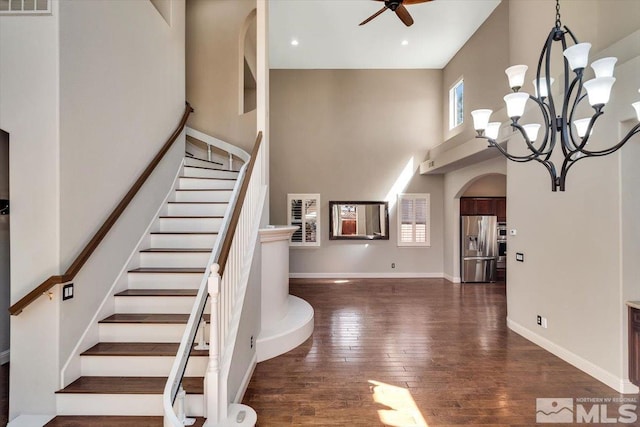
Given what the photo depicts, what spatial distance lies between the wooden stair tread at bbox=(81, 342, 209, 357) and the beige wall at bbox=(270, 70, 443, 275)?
536 cm

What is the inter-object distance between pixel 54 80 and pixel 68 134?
1.29 ft

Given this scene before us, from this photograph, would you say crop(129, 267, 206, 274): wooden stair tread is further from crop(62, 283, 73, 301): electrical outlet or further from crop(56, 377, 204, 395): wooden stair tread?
crop(56, 377, 204, 395): wooden stair tread

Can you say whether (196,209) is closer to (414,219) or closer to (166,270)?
(166,270)

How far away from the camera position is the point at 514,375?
3.01m

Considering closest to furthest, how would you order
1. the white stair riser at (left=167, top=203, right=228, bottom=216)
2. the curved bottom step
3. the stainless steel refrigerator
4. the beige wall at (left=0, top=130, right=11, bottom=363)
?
the beige wall at (left=0, top=130, right=11, bottom=363) < the curved bottom step < the white stair riser at (left=167, top=203, right=228, bottom=216) < the stainless steel refrigerator

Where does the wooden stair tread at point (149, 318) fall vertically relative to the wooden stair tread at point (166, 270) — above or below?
below

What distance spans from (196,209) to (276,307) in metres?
1.63

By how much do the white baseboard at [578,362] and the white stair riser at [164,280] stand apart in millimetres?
4039

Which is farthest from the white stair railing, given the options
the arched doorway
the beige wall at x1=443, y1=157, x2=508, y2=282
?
the arched doorway

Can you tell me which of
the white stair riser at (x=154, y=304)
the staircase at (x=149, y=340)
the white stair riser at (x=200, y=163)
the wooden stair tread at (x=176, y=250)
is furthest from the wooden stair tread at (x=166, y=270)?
the white stair riser at (x=200, y=163)

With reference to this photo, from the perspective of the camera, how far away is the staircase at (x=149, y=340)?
2.11m

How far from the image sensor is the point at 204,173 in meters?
4.51

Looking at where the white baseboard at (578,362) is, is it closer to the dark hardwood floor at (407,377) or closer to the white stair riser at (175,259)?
the dark hardwood floor at (407,377)

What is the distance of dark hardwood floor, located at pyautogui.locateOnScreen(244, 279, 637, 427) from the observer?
244cm
